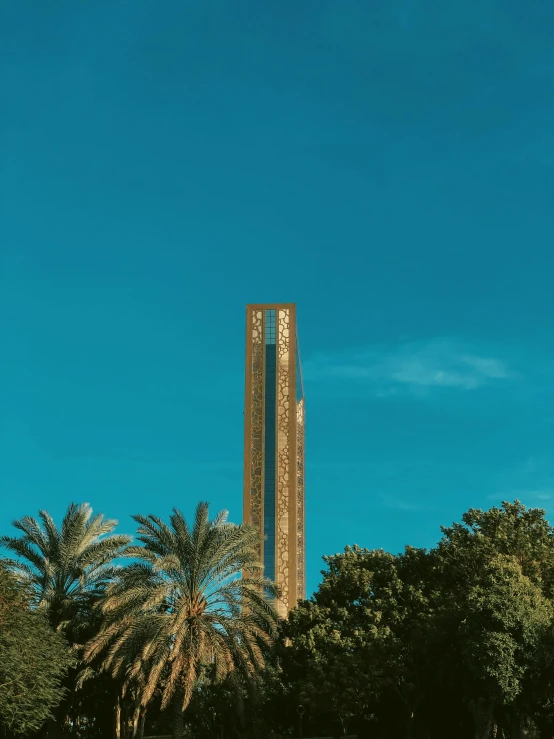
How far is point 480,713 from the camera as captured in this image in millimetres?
39312

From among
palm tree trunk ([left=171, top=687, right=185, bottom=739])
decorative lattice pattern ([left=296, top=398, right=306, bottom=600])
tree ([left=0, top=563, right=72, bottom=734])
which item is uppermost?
decorative lattice pattern ([left=296, top=398, right=306, bottom=600])

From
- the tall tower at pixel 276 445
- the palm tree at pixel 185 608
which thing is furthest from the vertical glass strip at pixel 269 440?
the palm tree at pixel 185 608

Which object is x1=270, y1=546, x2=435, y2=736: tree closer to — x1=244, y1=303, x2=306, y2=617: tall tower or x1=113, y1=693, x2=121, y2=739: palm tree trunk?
x1=113, y1=693, x2=121, y2=739: palm tree trunk

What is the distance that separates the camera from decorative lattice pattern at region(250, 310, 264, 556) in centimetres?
6625

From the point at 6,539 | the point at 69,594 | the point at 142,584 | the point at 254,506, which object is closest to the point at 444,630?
the point at 142,584

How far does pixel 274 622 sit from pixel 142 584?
561 cm

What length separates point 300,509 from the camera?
68.1 metres

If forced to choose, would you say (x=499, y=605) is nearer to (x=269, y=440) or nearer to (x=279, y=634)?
(x=279, y=634)

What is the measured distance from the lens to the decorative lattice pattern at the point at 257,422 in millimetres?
66250

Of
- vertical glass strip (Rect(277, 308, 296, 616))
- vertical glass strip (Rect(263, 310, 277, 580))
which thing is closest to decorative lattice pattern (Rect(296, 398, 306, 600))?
vertical glass strip (Rect(277, 308, 296, 616))

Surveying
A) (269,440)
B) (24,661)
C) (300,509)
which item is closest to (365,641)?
(24,661)

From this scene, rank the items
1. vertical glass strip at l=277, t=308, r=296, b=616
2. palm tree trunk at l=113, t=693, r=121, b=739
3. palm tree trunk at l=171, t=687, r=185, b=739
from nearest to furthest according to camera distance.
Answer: palm tree trunk at l=171, t=687, r=185, b=739 < palm tree trunk at l=113, t=693, r=121, b=739 < vertical glass strip at l=277, t=308, r=296, b=616

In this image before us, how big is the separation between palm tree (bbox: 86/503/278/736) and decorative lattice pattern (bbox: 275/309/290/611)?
87.4 feet

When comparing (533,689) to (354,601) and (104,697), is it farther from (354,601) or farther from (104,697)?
(104,697)
